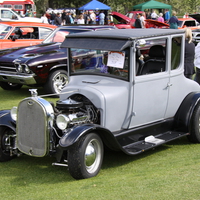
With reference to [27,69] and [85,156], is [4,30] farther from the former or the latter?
[85,156]

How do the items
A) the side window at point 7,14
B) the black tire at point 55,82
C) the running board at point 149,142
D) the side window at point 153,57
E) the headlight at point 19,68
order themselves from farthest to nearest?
the side window at point 7,14 < the black tire at point 55,82 < the headlight at point 19,68 < the side window at point 153,57 < the running board at point 149,142

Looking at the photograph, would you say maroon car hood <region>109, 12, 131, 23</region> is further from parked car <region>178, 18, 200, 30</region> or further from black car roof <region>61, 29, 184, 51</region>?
black car roof <region>61, 29, 184, 51</region>

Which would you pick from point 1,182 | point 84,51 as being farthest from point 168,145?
point 1,182

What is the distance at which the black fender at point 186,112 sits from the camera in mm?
6160

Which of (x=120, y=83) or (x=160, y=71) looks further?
(x=160, y=71)

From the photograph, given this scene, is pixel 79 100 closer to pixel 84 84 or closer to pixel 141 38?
pixel 84 84

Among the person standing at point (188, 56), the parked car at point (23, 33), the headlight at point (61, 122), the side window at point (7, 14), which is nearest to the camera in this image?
the headlight at point (61, 122)

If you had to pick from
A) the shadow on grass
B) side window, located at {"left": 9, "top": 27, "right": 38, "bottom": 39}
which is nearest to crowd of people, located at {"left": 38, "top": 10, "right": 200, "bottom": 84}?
the shadow on grass

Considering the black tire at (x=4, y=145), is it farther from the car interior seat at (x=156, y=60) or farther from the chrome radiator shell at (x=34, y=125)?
the car interior seat at (x=156, y=60)

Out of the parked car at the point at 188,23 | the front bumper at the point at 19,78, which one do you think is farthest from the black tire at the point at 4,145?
the parked car at the point at 188,23

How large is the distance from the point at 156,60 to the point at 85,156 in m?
2.08

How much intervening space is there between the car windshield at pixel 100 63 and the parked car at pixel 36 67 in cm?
375

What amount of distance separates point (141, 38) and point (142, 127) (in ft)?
4.38

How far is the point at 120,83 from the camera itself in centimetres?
544
